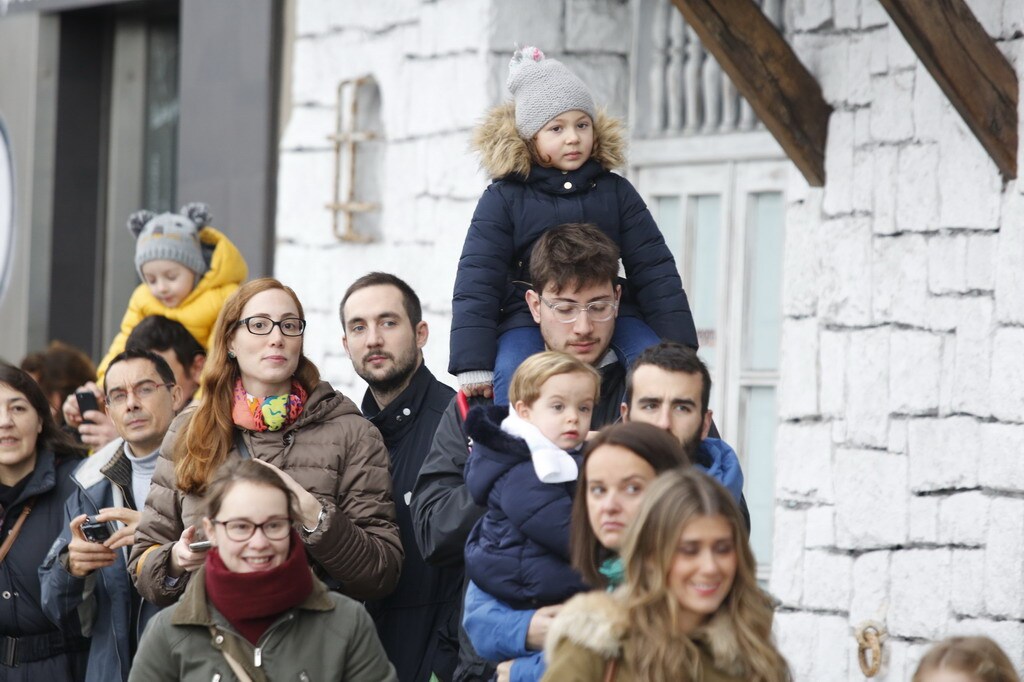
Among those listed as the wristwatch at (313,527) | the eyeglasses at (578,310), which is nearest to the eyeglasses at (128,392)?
the wristwatch at (313,527)

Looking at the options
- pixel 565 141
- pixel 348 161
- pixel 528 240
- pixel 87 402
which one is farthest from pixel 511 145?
pixel 348 161

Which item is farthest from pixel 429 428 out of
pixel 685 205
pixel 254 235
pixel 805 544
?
pixel 254 235

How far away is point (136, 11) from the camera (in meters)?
9.12

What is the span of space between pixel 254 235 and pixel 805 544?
10.1ft

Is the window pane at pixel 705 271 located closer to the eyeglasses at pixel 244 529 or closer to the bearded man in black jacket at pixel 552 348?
the bearded man in black jacket at pixel 552 348

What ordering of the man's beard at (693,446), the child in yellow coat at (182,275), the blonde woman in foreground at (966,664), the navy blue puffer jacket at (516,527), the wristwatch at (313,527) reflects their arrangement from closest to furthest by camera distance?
the blonde woman in foreground at (966,664) < the navy blue puffer jacket at (516,527) < the man's beard at (693,446) < the wristwatch at (313,527) < the child in yellow coat at (182,275)

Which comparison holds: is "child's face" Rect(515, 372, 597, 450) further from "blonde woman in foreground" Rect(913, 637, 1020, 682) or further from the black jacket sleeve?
"blonde woman in foreground" Rect(913, 637, 1020, 682)

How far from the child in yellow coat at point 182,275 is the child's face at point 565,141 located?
1988 mm

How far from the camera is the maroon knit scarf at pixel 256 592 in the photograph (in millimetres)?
3875

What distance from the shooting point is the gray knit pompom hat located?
4.47m

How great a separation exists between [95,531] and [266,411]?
0.69m

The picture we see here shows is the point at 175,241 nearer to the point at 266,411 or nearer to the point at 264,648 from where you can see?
the point at 266,411

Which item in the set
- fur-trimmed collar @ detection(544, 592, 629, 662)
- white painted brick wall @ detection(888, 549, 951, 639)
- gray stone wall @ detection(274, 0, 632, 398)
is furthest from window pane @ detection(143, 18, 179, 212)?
fur-trimmed collar @ detection(544, 592, 629, 662)

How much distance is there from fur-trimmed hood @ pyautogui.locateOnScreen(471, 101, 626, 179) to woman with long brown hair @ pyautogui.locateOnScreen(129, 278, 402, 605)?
2.13ft
